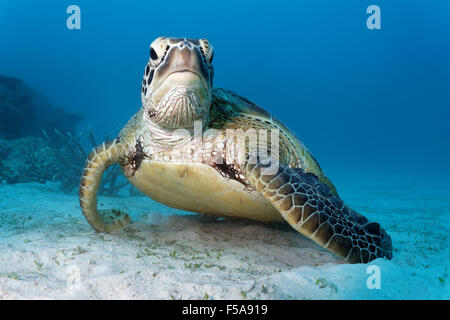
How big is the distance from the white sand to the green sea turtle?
0.31 m

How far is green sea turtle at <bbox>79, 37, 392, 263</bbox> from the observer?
2348 millimetres

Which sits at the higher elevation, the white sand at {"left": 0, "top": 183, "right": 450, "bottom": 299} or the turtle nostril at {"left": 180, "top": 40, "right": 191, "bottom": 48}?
the turtle nostril at {"left": 180, "top": 40, "right": 191, "bottom": 48}

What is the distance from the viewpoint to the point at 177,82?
2373mm

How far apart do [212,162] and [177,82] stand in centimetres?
85

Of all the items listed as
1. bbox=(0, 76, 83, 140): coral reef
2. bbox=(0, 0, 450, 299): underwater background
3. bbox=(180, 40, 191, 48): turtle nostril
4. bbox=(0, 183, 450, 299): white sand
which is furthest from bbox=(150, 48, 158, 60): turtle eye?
bbox=(0, 0, 450, 299): underwater background

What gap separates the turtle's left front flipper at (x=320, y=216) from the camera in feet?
7.48

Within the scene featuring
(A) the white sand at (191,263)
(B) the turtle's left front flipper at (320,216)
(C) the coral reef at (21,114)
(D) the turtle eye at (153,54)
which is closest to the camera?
(A) the white sand at (191,263)

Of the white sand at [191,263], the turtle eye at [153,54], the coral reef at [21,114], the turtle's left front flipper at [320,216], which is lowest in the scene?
the white sand at [191,263]

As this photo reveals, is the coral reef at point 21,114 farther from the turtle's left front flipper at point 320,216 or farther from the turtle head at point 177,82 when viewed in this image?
the turtle's left front flipper at point 320,216

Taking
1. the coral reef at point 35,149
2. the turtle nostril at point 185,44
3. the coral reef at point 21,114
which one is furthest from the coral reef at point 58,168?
the turtle nostril at point 185,44

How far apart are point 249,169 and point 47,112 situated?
17.0m

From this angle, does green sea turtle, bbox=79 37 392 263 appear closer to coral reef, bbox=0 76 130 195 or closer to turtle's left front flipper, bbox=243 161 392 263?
turtle's left front flipper, bbox=243 161 392 263

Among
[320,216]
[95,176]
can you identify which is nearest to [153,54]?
[95,176]

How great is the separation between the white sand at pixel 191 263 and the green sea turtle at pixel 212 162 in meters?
0.31
